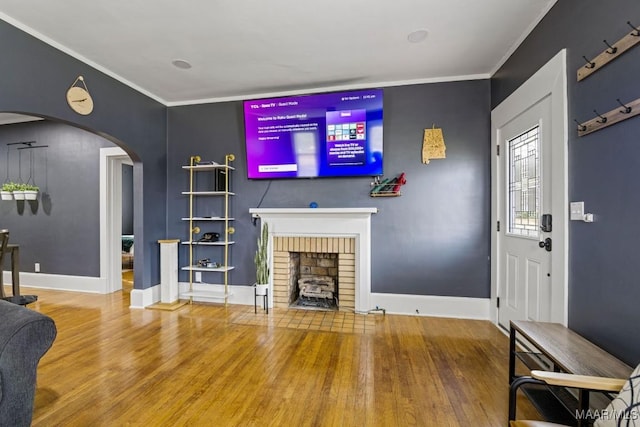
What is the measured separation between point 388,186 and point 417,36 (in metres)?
1.48

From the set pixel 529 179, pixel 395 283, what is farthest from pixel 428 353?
pixel 529 179

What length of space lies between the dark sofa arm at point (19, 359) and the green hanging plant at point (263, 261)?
2.06 metres

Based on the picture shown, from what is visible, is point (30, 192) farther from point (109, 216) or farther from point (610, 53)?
point (610, 53)

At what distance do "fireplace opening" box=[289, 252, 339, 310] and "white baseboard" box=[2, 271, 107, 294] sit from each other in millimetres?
2892

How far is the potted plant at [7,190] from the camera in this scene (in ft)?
13.5

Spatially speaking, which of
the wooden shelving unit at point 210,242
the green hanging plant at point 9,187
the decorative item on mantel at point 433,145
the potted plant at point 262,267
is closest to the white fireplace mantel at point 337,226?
the potted plant at point 262,267

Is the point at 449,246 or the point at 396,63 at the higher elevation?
the point at 396,63

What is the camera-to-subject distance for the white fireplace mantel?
3.25 meters

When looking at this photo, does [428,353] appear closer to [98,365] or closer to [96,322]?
[98,365]

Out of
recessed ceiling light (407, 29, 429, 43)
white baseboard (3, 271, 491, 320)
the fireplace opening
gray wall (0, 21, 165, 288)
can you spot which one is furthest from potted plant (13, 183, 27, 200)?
recessed ceiling light (407, 29, 429, 43)

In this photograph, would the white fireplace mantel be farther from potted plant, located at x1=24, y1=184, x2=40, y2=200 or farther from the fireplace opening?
potted plant, located at x1=24, y1=184, x2=40, y2=200

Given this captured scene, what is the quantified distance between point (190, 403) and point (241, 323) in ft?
4.15

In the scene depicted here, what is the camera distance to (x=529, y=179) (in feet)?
7.80

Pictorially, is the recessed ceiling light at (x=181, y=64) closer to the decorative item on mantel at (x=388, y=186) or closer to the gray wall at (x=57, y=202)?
the gray wall at (x=57, y=202)
